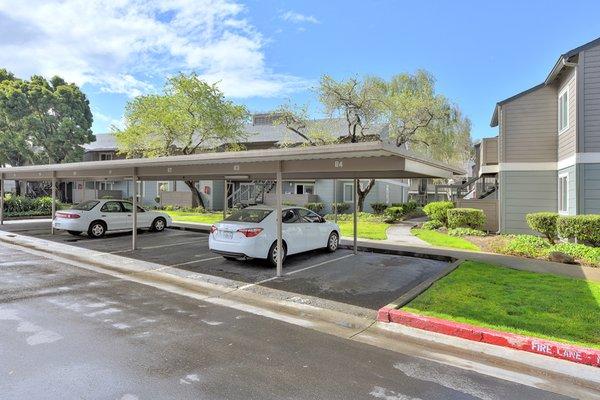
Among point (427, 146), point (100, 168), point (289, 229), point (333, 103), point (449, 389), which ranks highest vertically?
point (333, 103)

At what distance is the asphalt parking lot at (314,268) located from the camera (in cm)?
771

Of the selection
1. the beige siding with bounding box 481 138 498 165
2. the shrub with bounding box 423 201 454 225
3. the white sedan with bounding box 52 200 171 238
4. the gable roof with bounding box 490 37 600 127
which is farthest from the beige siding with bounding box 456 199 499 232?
the white sedan with bounding box 52 200 171 238

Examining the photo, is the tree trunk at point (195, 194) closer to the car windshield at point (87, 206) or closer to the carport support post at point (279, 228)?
the car windshield at point (87, 206)

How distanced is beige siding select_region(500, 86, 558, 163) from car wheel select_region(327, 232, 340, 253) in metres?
8.47

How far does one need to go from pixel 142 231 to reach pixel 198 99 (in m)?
13.2

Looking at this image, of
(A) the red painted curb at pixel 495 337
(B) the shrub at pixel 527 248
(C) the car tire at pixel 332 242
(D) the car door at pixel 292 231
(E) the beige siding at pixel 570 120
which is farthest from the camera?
(E) the beige siding at pixel 570 120

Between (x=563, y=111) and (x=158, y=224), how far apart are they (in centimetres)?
1682

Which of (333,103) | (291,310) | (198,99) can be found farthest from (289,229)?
(198,99)

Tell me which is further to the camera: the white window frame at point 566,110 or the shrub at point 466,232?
the shrub at point 466,232

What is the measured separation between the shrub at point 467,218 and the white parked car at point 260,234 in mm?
8495

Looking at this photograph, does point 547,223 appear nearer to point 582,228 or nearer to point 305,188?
point 582,228

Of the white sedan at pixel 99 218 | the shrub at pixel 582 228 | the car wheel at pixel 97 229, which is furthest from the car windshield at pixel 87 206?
the shrub at pixel 582 228

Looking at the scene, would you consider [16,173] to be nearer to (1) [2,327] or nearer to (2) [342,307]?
(1) [2,327]

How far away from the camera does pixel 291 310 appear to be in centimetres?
656
